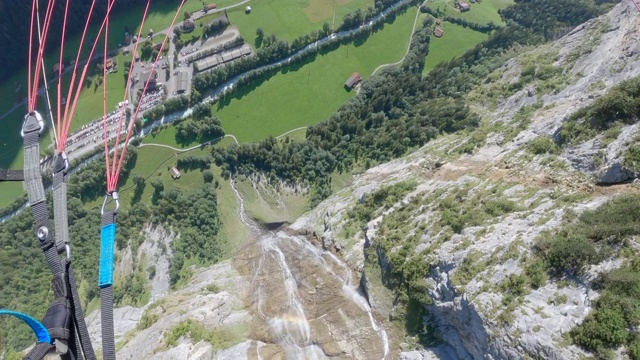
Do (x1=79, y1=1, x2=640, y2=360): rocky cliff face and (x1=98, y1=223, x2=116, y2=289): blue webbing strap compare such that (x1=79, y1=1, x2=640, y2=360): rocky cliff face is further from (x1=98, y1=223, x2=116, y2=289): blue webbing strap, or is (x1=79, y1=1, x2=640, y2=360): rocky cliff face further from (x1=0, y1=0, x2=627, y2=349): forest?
(x1=98, y1=223, x2=116, y2=289): blue webbing strap

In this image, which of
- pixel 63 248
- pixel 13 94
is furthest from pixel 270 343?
pixel 13 94

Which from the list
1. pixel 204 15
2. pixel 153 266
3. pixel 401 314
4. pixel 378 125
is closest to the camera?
pixel 401 314

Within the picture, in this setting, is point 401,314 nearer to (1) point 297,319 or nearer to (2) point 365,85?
(1) point 297,319

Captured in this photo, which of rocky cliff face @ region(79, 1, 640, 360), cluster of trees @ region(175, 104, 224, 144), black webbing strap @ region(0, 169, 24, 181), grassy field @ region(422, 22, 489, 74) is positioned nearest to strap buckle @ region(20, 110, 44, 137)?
black webbing strap @ region(0, 169, 24, 181)

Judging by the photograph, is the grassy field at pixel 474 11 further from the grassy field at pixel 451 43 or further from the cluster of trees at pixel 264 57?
the cluster of trees at pixel 264 57

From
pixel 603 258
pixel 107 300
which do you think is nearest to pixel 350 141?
pixel 603 258
